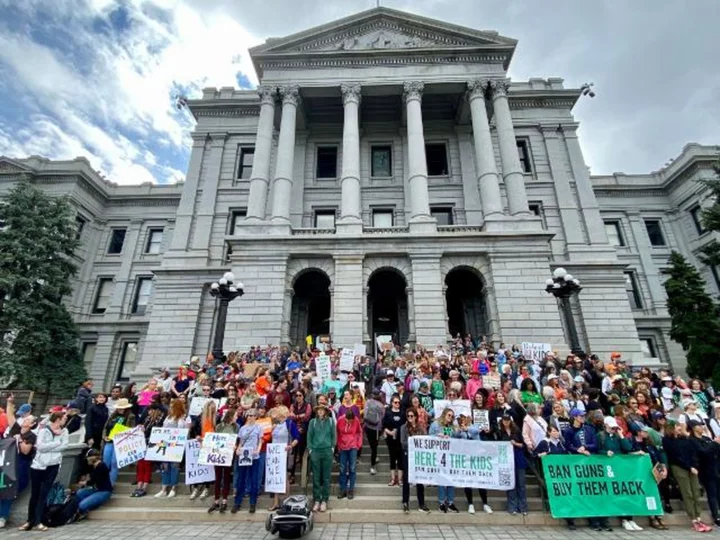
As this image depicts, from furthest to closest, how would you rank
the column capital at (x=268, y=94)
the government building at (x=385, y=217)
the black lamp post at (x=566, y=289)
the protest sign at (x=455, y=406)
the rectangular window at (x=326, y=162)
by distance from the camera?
the rectangular window at (x=326, y=162) < the column capital at (x=268, y=94) < the government building at (x=385, y=217) < the black lamp post at (x=566, y=289) < the protest sign at (x=455, y=406)

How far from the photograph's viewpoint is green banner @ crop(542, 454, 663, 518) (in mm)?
6934

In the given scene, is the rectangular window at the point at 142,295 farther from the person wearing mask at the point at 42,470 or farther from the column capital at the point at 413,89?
the person wearing mask at the point at 42,470

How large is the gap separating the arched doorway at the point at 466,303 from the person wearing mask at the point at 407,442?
43.9 ft

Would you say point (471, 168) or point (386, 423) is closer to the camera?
point (386, 423)

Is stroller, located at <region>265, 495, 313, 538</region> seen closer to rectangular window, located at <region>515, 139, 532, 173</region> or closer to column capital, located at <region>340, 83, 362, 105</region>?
column capital, located at <region>340, 83, 362, 105</region>

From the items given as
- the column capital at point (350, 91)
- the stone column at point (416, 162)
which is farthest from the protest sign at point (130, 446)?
the column capital at point (350, 91)

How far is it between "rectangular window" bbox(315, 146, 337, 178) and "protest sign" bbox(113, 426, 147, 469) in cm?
2048

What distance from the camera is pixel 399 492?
7.93m

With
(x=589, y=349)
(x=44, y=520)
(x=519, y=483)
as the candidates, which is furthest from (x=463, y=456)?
(x=589, y=349)

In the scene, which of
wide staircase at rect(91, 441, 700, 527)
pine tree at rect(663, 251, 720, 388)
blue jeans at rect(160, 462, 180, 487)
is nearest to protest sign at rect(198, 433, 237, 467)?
blue jeans at rect(160, 462, 180, 487)

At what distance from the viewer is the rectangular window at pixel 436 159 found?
2600 centimetres

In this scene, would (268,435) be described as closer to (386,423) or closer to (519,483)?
(386,423)

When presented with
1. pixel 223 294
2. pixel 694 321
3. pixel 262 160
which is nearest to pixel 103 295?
pixel 262 160

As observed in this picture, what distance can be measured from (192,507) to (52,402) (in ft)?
79.2
